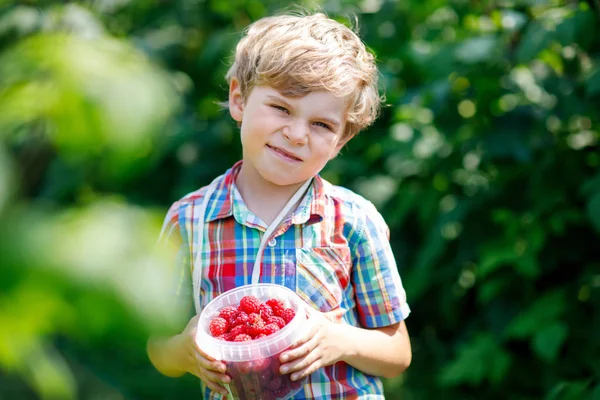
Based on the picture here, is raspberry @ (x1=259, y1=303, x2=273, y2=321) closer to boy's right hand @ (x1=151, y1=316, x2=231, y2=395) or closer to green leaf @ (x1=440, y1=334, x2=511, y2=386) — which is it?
boy's right hand @ (x1=151, y1=316, x2=231, y2=395)

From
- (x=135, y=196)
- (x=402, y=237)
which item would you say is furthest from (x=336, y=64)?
(x=135, y=196)

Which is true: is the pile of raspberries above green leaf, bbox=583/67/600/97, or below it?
below

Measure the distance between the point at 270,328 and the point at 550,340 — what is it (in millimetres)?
1973

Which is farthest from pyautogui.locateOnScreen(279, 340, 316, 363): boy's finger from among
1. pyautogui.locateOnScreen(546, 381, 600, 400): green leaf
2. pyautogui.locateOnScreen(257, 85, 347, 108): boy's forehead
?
pyautogui.locateOnScreen(546, 381, 600, 400): green leaf

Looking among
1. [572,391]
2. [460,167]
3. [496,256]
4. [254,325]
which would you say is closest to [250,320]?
[254,325]

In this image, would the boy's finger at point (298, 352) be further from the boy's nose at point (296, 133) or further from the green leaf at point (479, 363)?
the green leaf at point (479, 363)

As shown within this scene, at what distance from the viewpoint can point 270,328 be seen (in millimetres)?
1574

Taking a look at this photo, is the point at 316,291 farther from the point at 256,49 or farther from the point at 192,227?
the point at 256,49

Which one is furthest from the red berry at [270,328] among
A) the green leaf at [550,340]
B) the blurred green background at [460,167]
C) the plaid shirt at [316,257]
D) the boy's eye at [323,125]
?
the green leaf at [550,340]

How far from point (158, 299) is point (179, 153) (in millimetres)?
3843

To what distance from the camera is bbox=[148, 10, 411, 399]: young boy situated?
1.80m

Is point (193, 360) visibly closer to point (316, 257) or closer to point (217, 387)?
point (217, 387)

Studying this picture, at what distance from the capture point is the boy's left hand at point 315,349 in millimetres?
1608

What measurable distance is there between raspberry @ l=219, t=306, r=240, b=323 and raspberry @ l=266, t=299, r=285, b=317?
0.23ft
